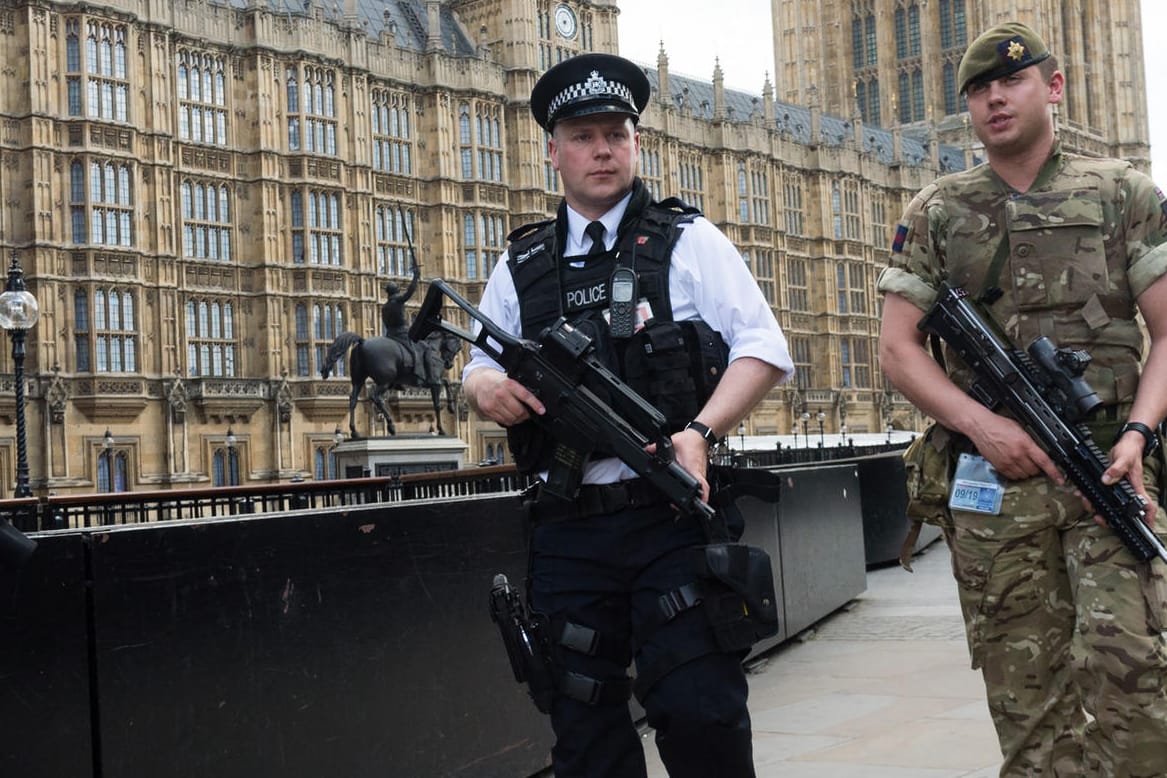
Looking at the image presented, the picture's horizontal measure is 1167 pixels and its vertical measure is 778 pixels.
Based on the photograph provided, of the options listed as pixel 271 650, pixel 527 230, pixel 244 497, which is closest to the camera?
pixel 527 230

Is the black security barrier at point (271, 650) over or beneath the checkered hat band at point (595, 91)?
beneath

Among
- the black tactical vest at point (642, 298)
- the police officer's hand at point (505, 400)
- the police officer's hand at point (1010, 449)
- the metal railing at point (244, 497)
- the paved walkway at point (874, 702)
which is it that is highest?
the black tactical vest at point (642, 298)

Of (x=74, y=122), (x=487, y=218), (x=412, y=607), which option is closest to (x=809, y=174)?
(x=487, y=218)

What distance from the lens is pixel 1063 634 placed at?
4.09 meters

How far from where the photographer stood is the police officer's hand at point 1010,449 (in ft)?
13.3

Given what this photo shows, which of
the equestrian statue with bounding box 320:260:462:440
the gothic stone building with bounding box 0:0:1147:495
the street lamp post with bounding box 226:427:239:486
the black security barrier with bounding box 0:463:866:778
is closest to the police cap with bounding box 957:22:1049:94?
the black security barrier with bounding box 0:463:866:778

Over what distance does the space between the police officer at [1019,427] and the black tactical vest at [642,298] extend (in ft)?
2.41

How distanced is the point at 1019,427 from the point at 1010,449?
76 millimetres

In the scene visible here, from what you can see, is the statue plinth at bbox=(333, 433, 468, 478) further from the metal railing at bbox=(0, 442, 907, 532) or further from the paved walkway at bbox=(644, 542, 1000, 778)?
the paved walkway at bbox=(644, 542, 1000, 778)

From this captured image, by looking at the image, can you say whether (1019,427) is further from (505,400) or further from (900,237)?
(505,400)

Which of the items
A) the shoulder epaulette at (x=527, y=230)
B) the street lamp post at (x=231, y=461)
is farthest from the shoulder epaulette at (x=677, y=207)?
the street lamp post at (x=231, y=461)

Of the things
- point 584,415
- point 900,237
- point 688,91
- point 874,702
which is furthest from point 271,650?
point 688,91

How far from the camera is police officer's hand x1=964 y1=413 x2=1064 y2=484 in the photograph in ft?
13.3

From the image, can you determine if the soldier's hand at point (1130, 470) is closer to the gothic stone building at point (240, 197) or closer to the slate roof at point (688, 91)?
the slate roof at point (688, 91)
